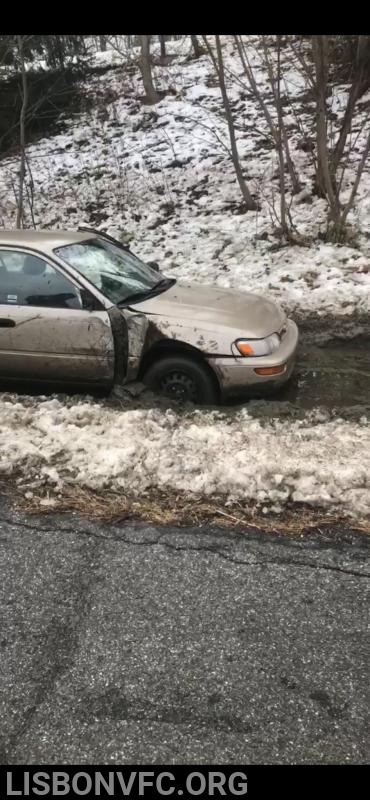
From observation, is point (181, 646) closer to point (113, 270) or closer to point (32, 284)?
point (32, 284)

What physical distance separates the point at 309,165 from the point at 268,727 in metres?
11.1

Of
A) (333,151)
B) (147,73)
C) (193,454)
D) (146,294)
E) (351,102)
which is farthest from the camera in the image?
(147,73)

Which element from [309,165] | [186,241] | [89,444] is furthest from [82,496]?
[309,165]

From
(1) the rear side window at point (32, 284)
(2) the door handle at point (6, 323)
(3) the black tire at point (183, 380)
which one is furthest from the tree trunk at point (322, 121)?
(2) the door handle at point (6, 323)

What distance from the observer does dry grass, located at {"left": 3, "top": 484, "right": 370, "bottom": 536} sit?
3.26 m

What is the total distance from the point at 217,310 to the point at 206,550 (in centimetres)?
241

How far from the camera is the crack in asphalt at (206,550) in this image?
2893 mm

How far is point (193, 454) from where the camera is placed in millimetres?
3857

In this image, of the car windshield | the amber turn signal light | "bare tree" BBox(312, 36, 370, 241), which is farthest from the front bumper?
"bare tree" BBox(312, 36, 370, 241)

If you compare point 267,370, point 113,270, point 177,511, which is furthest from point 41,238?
point 177,511

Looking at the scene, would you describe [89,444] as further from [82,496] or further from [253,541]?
[253,541]

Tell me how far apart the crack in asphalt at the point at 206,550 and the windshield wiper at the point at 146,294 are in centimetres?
221

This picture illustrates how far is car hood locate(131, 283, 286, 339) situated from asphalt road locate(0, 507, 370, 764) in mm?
2009

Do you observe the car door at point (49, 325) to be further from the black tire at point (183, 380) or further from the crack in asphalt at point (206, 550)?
the crack in asphalt at point (206, 550)
